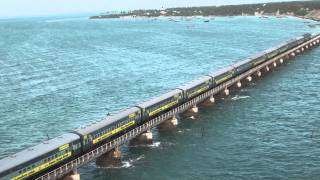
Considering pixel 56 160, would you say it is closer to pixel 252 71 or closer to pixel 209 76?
pixel 209 76

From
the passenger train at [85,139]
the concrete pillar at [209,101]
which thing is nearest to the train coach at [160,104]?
the passenger train at [85,139]

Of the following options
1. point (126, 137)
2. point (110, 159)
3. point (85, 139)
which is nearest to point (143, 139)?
point (126, 137)

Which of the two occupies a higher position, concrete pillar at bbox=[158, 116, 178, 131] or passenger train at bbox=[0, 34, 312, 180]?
passenger train at bbox=[0, 34, 312, 180]

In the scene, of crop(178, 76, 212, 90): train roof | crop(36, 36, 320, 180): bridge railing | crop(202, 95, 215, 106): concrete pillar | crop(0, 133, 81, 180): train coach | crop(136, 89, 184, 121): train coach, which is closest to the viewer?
crop(0, 133, 81, 180): train coach

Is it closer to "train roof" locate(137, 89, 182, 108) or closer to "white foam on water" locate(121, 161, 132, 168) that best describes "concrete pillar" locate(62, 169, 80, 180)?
"white foam on water" locate(121, 161, 132, 168)

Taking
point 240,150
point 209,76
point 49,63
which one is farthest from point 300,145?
point 49,63

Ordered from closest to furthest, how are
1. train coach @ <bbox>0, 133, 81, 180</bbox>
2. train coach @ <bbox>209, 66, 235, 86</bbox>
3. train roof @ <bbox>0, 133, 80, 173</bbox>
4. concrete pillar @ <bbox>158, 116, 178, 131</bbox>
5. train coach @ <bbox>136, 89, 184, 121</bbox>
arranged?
train coach @ <bbox>0, 133, 81, 180</bbox> < train roof @ <bbox>0, 133, 80, 173</bbox> < train coach @ <bbox>136, 89, 184, 121</bbox> < concrete pillar @ <bbox>158, 116, 178, 131</bbox> < train coach @ <bbox>209, 66, 235, 86</bbox>

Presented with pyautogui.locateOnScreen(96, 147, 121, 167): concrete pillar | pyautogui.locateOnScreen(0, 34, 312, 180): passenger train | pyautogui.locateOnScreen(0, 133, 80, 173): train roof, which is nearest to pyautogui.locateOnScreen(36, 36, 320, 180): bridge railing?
pyautogui.locateOnScreen(0, 34, 312, 180): passenger train
